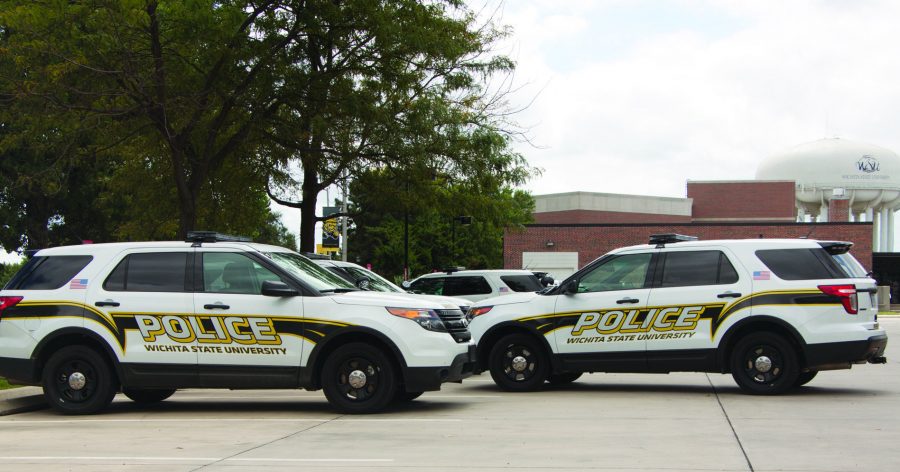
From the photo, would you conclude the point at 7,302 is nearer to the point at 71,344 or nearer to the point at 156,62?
the point at 71,344

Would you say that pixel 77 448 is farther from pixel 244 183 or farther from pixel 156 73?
pixel 244 183

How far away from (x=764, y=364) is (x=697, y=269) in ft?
4.79

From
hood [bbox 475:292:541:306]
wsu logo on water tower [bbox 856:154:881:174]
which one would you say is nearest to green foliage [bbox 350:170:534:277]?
hood [bbox 475:292:541:306]

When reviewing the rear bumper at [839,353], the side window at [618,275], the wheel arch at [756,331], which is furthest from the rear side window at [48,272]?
the rear bumper at [839,353]

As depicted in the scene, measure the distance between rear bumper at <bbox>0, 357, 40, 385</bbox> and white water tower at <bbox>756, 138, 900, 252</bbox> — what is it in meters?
81.7

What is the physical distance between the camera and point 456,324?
470 inches

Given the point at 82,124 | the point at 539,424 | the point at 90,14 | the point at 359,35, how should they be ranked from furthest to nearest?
1. the point at 359,35
2. the point at 82,124
3. the point at 90,14
4. the point at 539,424

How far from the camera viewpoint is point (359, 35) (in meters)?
21.5

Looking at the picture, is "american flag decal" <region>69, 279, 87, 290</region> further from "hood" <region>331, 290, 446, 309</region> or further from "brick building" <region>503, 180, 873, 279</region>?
"brick building" <region>503, 180, 873, 279</region>

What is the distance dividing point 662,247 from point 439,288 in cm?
817

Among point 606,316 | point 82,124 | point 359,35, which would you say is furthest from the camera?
point 359,35

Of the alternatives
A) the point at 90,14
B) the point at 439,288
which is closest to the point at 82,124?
the point at 90,14

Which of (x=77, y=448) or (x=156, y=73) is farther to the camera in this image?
(x=156, y=73)

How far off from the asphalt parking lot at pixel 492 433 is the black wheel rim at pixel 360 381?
Answer: 0.29 metres
